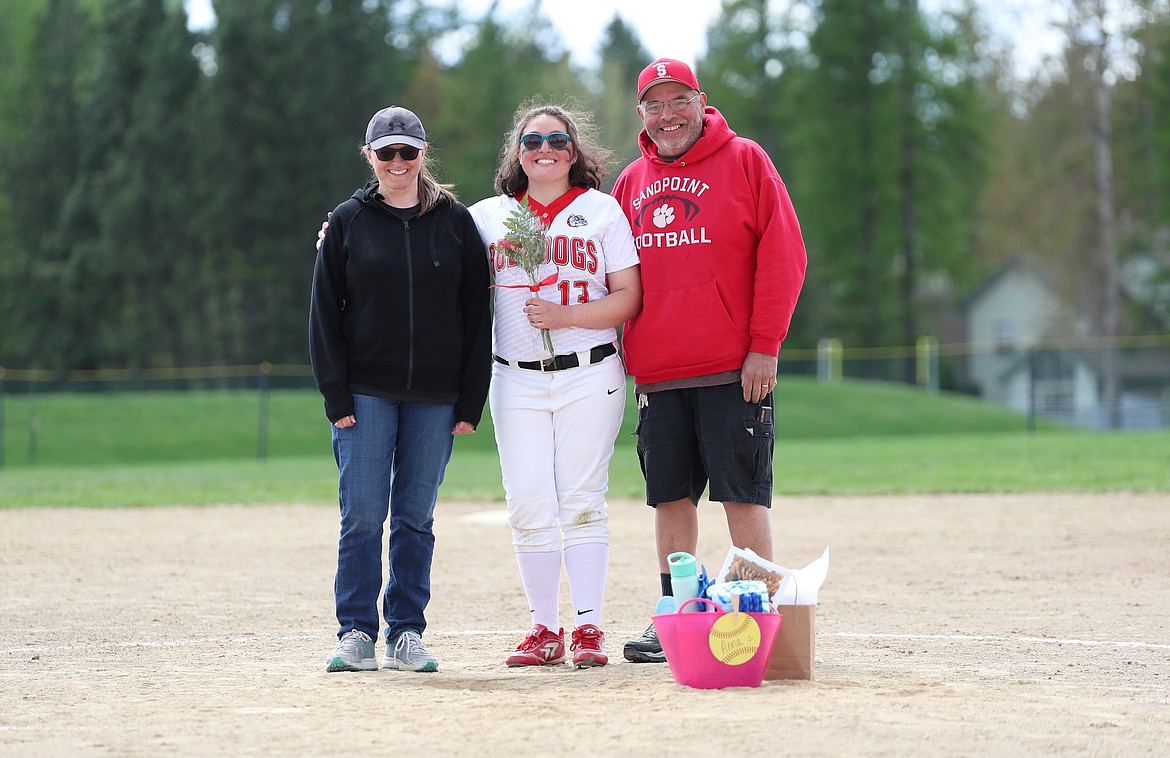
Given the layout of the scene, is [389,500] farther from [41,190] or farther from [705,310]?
[41,190]

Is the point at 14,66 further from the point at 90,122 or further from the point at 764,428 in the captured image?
the point at 764,428

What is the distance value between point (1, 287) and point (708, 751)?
137 ft

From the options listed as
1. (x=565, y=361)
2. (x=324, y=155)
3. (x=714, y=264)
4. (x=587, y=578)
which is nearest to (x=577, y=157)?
(x=714, y=264)

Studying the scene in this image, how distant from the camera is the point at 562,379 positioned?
5.14 meters

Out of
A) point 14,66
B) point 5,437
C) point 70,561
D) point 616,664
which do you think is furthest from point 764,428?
point 14,66

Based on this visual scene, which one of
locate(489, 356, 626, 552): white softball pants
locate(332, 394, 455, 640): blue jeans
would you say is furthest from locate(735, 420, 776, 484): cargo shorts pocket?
locate(332, 394, 455, 640): blue jeans

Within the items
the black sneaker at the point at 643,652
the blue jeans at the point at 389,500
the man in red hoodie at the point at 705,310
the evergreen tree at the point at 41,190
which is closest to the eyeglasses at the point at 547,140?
the man in red hoodie at the point at 705,310

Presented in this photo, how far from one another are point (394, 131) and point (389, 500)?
1358 mm

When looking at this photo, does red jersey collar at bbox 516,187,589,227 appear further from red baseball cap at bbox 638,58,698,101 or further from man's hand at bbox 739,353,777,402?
man's hand at bbox 739,353,777,402

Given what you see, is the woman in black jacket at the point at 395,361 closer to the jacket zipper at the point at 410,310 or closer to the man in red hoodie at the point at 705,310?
the jacket zipper at the point at 410,310

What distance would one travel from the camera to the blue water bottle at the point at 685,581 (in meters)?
4.72

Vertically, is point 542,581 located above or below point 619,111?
below

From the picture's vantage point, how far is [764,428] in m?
5.14

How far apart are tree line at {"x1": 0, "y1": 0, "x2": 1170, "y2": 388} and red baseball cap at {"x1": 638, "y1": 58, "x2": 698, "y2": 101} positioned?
108 feet
